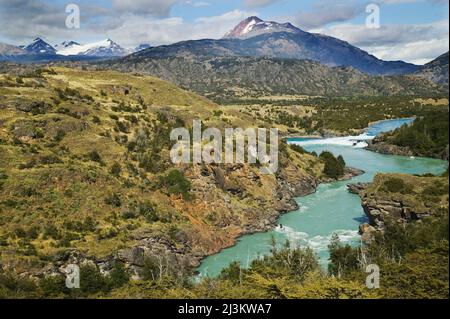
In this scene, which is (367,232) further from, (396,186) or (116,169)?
(116,169)

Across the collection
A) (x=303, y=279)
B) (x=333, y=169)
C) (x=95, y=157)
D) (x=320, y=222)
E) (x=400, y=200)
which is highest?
(x=95, y=157)

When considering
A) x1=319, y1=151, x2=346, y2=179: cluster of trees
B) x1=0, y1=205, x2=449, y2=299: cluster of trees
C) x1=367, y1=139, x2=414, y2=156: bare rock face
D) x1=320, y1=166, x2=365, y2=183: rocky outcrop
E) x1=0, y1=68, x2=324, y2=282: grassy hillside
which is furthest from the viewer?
x1=367, y1=139, x2=414, y2=156: bare rock face

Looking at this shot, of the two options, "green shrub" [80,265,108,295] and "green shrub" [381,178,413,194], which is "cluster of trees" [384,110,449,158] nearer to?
"green shrub" [381,178,413,194]

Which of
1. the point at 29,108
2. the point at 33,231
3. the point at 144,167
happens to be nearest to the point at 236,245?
the point at 144,167

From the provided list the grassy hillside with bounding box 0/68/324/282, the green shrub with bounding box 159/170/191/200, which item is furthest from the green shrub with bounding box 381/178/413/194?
the green shrub with bounding box 159/170/191/200

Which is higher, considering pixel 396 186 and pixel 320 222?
pixel 396 186

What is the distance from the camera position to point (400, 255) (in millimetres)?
51969

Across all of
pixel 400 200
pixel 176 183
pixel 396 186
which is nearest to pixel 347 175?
pixel 396 186

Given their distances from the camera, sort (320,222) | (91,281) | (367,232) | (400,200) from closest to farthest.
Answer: (91,281) → (367,232) → (400,200) → (320,222)

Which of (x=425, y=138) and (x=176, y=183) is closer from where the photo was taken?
(x=176, y=183)

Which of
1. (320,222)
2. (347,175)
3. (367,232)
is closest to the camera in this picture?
(367,232)

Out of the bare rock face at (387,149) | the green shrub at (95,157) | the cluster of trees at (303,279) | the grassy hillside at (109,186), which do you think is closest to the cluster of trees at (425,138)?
the bare rock face at (387,149)

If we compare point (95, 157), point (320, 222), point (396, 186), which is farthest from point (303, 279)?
point (95, 157)
